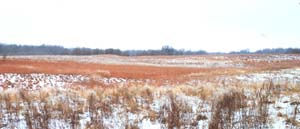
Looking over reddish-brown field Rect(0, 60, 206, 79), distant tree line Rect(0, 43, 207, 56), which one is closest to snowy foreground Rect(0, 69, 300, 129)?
reddish-brown field Rect(0, 60, 206, 79)

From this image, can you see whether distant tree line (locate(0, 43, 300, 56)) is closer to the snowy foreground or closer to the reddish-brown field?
the reddish-brown field

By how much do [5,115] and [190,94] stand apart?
17.6ft

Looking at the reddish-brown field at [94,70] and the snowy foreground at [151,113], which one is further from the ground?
the snowy foreground at [151,113]

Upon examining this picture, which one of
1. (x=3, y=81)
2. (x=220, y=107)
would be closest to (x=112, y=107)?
(x=220, y=107)

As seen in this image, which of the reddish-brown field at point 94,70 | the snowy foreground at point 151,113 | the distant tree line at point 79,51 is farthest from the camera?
the distant tree line at point 79,51

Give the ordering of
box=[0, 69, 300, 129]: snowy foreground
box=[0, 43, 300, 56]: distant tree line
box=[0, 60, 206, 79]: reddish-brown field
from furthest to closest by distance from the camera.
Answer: box=[0, 43, 300, 56]: distant tree line < box=[0, 60, 206, 79]: reddish-brown field < box=[0, 69, 300, 129]: snowy foreground

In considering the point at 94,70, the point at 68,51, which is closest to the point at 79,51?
the point at 68,51

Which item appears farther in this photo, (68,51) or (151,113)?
(68,51)

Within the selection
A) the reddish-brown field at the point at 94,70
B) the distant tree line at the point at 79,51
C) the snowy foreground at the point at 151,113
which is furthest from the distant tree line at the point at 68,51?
the snowy foreground at the point at 151,113

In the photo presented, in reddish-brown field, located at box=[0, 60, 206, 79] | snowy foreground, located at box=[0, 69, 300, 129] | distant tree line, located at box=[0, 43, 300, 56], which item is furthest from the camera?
distant tree line, located at box=[0, 43, 300, 56]

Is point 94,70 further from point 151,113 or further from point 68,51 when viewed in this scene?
point 68,51

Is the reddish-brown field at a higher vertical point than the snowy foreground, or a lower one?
lower

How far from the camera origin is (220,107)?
7.43m

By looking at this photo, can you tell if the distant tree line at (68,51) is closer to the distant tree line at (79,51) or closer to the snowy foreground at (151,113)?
the distant tree line at (79,51)
